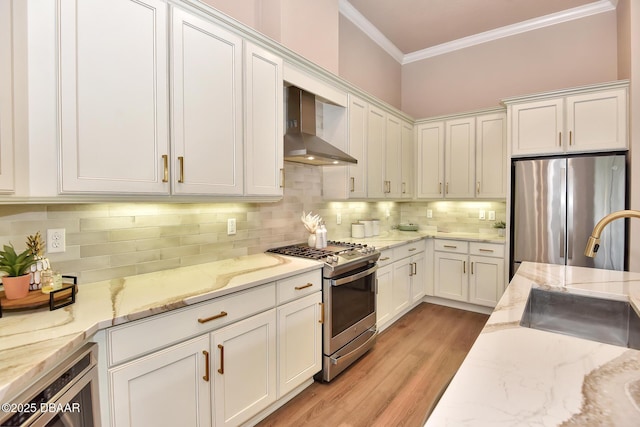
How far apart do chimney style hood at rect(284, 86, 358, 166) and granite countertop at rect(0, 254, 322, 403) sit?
35.2 inches

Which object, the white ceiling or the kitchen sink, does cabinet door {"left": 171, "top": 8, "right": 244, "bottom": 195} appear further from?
the white ceiling

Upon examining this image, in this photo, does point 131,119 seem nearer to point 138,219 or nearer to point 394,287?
point 138,219

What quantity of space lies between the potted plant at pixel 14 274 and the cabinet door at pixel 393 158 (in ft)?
10.6

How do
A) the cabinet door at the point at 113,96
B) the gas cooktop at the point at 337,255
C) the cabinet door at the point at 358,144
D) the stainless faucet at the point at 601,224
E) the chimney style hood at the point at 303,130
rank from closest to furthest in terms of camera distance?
1. the stainless faucet at the point at 601,224
2. the cabinet door at the point at 113,96
3. the gas cooktop at the point at 337,255
4. the chimney style hood at the point at 303,130
5. the cabinet door at the point at 358,144

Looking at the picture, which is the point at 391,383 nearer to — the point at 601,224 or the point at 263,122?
the point at 601,224

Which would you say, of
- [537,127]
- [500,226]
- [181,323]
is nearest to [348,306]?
[181,323]

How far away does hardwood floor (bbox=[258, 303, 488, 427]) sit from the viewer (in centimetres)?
203

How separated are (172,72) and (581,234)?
12.2ft

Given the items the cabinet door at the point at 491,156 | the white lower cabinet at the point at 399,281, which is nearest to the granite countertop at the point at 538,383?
the white lower cabinet at the point at 399,281

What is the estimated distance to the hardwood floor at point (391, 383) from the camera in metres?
2.03

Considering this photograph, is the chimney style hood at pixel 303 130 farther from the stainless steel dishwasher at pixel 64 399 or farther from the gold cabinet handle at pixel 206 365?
the stainless steel dishwasher at pixel 64 399

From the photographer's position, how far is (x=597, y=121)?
121 inches

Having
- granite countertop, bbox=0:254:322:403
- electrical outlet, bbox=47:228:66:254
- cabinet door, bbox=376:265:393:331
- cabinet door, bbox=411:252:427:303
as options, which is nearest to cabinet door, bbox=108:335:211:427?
granite countertop, bbox=0:254:322:403

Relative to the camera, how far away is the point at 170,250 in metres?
2.06
